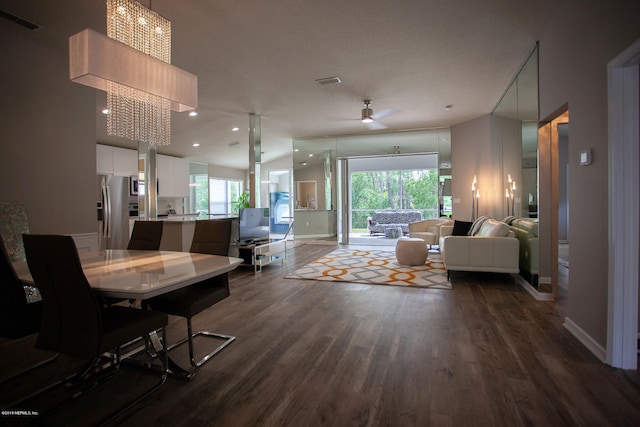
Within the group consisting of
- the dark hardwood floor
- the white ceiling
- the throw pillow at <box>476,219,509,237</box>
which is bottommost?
the dark hardwood floor

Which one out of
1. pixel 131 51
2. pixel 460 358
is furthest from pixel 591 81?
pixel 131 51

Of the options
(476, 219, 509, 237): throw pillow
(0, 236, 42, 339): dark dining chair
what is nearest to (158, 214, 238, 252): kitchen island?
(0, 236, 42, 339): dark dining chair

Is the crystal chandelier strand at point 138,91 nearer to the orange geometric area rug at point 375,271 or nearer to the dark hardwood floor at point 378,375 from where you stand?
the dark hardwood floor at point 378,375

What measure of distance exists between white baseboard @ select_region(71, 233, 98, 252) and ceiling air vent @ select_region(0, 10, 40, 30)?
212 cm

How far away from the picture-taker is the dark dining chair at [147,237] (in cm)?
311

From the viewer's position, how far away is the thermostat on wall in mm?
2375

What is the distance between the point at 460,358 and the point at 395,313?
38.7 inches

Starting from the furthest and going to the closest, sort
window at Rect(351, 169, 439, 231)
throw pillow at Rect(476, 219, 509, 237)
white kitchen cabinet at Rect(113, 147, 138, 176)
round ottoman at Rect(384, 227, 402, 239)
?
window at Rect(351, 169, 439, 231) < round ottoman at Rect(384, 227, 402, 239) < white kitchen cabinet at Rect(113, 147, 138, 176) < throw pillow at Rect(476, 219, 509, 237)

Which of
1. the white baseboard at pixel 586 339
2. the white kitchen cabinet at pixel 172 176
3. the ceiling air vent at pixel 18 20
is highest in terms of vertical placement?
the ceiling air vent at pixel 18 20

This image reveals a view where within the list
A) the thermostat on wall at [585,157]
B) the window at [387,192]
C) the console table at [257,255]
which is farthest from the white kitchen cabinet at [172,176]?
the thermostat on wall at [585,157]

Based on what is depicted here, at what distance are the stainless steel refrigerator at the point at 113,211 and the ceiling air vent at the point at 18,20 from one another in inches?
103

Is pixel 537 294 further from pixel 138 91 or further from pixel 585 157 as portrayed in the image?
pixel 138 91

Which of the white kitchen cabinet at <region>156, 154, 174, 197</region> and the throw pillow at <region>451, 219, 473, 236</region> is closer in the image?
the throw pillow at <region>451, 219, 473, 236</region>

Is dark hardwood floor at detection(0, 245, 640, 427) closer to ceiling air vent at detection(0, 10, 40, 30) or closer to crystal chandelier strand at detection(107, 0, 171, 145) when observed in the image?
crystal chandelier strand at detection(107, 0, 171, 145)
